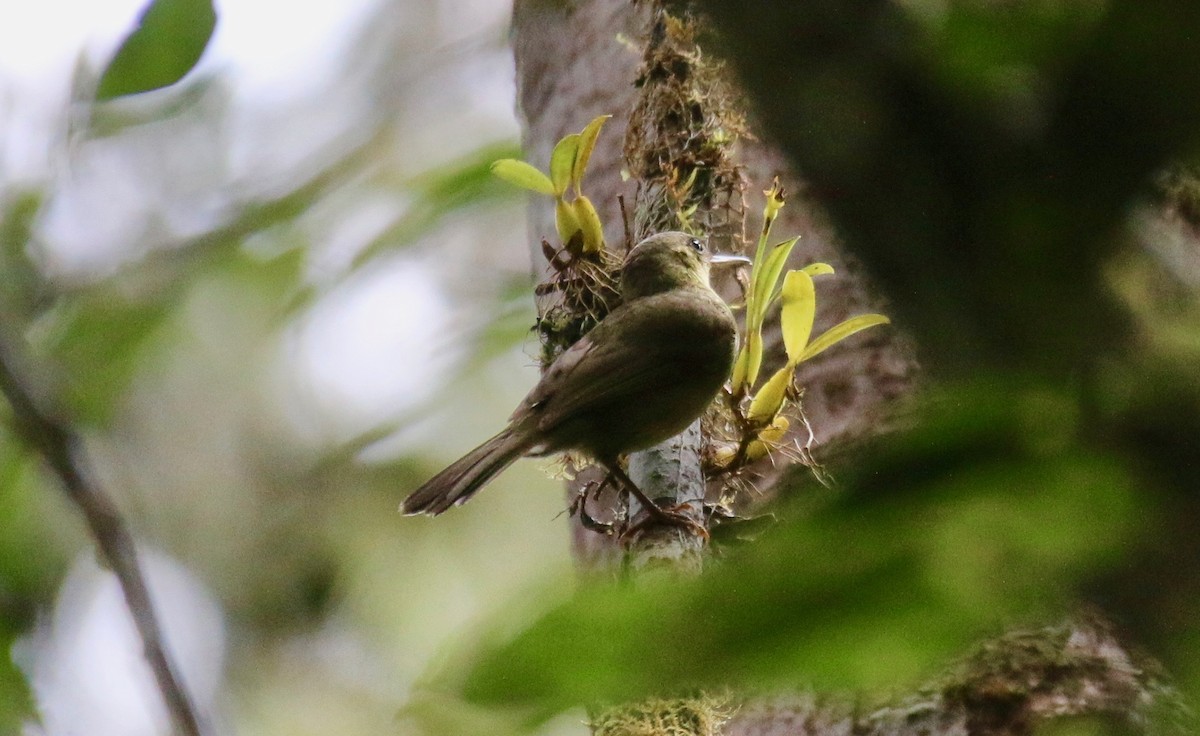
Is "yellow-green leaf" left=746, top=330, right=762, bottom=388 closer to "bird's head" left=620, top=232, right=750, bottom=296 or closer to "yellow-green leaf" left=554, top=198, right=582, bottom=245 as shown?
"bird's head" left=620, top=232, right=750, bottom=296

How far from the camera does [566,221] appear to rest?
2.46 m

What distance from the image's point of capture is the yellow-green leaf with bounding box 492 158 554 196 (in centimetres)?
212

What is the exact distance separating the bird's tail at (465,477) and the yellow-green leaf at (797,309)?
2.58 feet

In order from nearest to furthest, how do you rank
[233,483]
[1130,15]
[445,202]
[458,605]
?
[1130,15]
[445,202]
[458,605]
[233,483]

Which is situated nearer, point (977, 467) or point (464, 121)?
point (977, 467)

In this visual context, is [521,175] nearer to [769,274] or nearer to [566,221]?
[566,221]

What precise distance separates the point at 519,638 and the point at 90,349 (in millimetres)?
1320

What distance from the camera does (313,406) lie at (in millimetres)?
5277

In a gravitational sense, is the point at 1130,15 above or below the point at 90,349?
below

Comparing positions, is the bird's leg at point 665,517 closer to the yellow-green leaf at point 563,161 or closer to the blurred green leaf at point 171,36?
the yellow-green leaf at point 563,161

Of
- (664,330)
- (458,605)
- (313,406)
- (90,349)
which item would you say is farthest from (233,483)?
(90,349)

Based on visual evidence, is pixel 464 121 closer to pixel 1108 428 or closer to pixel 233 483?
pixel 233 483

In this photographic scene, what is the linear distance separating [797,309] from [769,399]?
1.21 feet

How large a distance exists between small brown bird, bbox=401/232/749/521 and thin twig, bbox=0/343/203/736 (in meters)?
1.67
